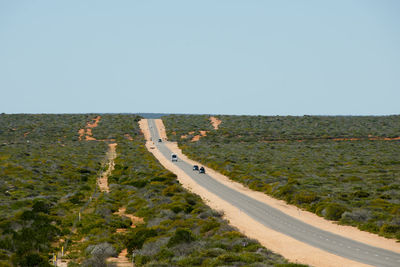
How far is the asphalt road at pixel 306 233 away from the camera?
22594 millimetres

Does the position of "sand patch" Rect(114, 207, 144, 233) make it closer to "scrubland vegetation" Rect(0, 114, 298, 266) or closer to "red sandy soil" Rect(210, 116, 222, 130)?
"scrubland vegetation" Rect(0, 114, 298, 266)

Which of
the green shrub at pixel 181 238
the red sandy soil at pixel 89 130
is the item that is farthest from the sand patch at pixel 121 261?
the red sandy soil at pixel 89 130

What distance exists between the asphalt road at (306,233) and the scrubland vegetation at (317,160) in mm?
3477

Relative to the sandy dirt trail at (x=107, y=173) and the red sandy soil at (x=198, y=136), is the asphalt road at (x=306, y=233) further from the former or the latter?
the red sandy soil at (x=198, y=136)

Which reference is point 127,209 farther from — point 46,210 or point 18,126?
point 18,126

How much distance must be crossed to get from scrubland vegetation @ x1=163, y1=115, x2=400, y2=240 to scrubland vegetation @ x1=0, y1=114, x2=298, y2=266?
37.4ft

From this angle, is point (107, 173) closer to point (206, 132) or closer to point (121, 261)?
point (121, 261)

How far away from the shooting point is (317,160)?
2707 inches

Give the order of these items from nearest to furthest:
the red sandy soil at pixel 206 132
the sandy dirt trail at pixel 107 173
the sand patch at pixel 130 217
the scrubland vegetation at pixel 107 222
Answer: the scrubland vegetation at pixel 107 222 → the sand patch at pixel 130 217 → the sandy dirt trail at pixel 107 173 → the red sandy soil at pixel 206 132

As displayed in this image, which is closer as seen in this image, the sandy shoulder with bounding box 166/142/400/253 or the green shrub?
the green shrub

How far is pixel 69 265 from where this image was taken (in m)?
19.4

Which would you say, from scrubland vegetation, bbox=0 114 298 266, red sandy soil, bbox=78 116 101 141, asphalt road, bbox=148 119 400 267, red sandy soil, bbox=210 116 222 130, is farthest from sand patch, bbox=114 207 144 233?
red sandy soil, bbox=210 116 222 130

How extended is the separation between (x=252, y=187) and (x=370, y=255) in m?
27.2

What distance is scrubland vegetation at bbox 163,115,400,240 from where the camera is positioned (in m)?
35.6
